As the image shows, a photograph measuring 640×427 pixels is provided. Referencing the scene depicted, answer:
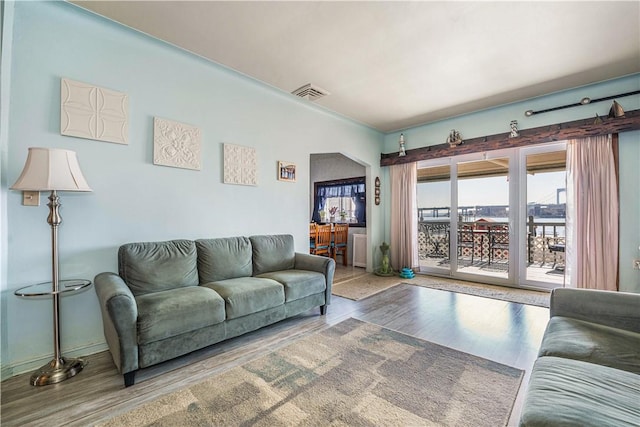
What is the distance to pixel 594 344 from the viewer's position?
4.59ft

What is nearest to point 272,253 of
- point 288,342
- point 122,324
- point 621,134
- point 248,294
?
point 248,294

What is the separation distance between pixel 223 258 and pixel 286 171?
4.95ft

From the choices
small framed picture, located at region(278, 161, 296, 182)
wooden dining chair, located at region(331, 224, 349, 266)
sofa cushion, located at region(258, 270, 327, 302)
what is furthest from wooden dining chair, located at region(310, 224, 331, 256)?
sofa cushion, located at region(258, 270, 327, 302)

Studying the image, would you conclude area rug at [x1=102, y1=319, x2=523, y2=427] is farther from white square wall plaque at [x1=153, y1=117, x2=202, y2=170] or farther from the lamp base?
white square wall plaque at [x1=153, y1=117, x2=202, y2=170]

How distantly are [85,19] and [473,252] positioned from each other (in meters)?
5.71

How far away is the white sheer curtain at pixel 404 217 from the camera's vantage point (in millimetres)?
5090

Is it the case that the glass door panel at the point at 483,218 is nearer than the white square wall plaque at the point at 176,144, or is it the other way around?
the white square wall plaque at the point at 176,144

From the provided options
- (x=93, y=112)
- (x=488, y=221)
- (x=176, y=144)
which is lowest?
(x=488, y=221)

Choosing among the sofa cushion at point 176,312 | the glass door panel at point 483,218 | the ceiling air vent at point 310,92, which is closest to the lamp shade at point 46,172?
the sofa cushion at point 176,312

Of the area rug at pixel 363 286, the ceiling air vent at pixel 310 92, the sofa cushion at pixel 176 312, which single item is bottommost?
the area rug at pixel 363 286

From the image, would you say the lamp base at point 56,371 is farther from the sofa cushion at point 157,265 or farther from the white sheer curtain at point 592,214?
the white sheer curtain at point 592,214

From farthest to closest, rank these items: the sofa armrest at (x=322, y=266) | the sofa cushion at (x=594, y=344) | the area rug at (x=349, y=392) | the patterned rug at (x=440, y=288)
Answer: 1. the patterned rug at (x=440, y=288)
2. the sofa armrest at (x=322, y=266)
3. the area rug at (x=349, y=392)
4. the sofa cushion at (x=594, y=344)

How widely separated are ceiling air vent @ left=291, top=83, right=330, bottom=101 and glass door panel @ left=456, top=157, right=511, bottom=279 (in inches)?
108

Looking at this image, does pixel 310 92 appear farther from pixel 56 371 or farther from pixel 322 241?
pixel 56 371
